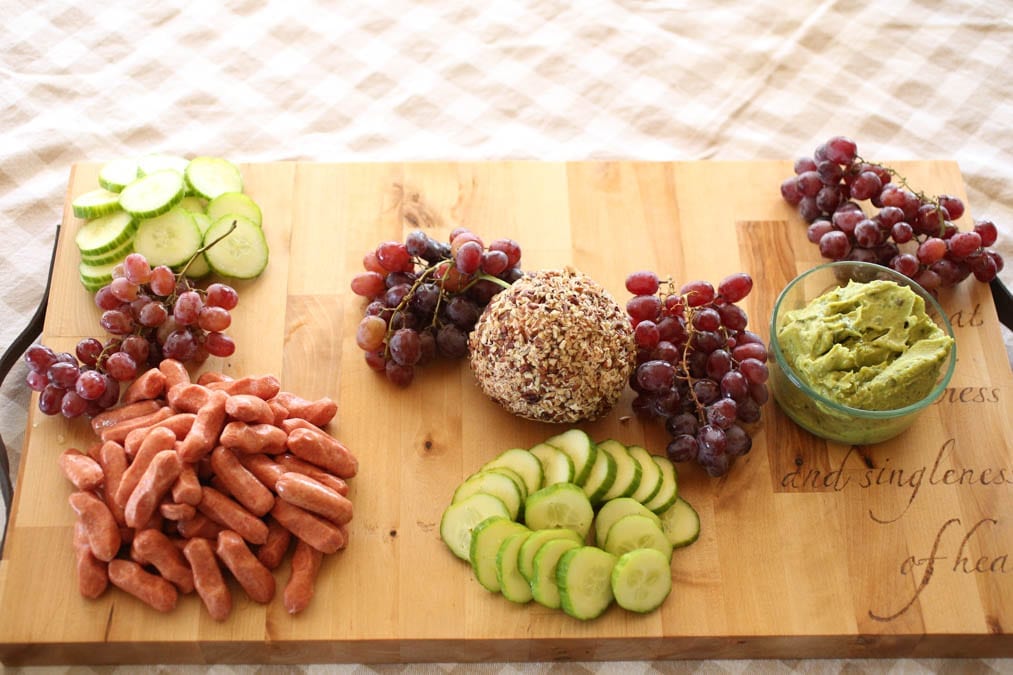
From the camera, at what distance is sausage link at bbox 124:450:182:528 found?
2.52m

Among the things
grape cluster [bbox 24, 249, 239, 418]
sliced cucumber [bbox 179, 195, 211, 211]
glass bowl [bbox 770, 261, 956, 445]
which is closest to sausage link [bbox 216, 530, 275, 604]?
grape cluster [bbox 24, 249, 239, 418]

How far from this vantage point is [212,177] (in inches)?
126

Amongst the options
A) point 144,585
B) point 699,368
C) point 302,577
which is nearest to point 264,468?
point 302,577

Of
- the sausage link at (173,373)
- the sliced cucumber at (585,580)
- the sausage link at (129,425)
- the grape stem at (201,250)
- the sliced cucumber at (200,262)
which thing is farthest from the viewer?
the sliced cucumber at (200,262)

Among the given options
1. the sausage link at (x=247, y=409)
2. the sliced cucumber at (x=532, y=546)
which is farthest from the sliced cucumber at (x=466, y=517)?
the sausage link at (x=247, y=409)

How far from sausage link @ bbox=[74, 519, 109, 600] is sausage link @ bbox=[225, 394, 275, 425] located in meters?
0.46

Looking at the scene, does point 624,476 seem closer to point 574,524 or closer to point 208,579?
point 574,524

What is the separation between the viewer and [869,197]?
3195 mm

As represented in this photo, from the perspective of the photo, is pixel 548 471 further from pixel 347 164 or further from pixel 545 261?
pixel 347 164

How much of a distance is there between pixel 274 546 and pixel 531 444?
0.73 metres

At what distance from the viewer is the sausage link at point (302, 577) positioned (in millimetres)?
2547

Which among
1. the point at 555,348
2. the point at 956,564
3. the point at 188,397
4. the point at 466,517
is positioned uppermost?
the point at 555,348

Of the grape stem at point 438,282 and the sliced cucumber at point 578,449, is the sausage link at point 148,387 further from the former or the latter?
the sliced cucumber at point 578,449

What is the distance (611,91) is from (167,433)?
2.19 metres
